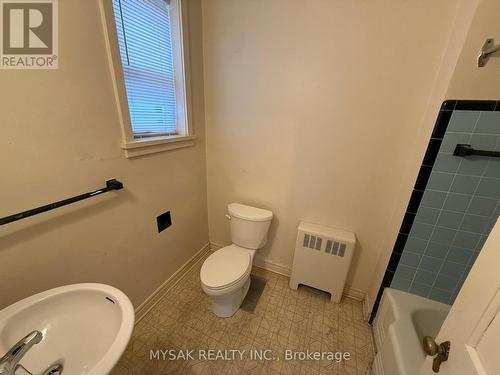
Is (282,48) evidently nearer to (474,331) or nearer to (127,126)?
(127,126)

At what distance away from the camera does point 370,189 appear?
4.66ft

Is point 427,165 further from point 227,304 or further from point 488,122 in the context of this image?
point 227,304

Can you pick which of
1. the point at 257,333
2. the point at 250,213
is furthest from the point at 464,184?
the point at 257,333

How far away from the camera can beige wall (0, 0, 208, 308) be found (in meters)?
0.77

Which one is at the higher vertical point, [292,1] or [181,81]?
[292,1]

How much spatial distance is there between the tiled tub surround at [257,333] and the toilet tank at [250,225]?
48 cm

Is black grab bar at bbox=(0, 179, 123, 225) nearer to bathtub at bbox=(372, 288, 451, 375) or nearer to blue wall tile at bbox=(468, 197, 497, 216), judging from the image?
bathtub at bbox=(372, 288, 451, 375)

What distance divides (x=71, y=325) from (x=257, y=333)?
1.08 metres

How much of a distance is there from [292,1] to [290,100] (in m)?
0.57

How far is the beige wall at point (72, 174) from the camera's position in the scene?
0.77m

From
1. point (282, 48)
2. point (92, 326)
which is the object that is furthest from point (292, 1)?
point (92, 326)

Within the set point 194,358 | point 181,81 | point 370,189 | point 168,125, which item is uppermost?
point 181,81

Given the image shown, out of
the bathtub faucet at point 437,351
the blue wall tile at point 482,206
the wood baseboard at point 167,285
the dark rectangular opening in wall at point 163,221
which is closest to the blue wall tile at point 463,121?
the blue wall tile at point 482,206

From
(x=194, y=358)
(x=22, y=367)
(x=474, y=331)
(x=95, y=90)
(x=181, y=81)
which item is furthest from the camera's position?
(x=181, y=81)
